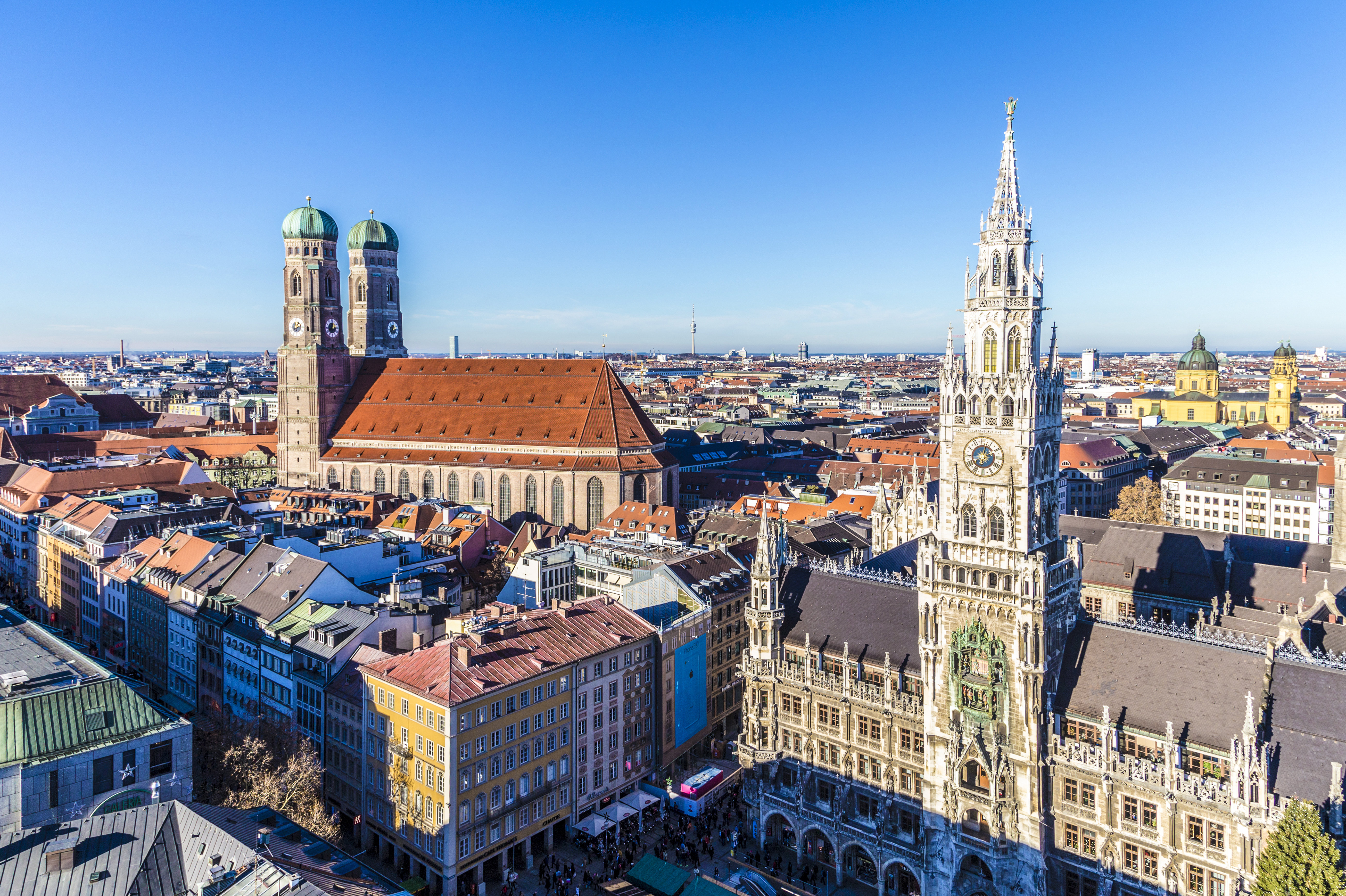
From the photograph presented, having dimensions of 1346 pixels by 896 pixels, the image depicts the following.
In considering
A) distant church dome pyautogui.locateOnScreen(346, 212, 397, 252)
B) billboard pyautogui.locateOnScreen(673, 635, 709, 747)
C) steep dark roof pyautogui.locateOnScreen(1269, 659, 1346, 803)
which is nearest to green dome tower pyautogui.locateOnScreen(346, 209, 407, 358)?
distant church dome pyautogui.locateOnScreen(346, 212, 397, 252)

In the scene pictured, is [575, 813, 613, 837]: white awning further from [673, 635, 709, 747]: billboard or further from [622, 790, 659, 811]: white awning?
[673, 635, 709, 747]: billboard

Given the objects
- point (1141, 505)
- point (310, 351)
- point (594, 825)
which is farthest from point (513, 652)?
point (1141, 505)

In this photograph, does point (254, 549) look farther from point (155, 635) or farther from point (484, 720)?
point (484, 720)

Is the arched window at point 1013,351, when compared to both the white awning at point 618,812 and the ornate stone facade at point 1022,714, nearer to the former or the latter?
the ornate stone facade at point 1022,714

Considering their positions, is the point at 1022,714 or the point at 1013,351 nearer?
the point at 1022,714

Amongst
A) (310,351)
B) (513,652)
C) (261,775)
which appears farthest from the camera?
(310,351)

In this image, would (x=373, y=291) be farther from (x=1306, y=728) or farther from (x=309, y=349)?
(x=1306, y=728)

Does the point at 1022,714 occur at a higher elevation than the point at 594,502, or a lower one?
lower
